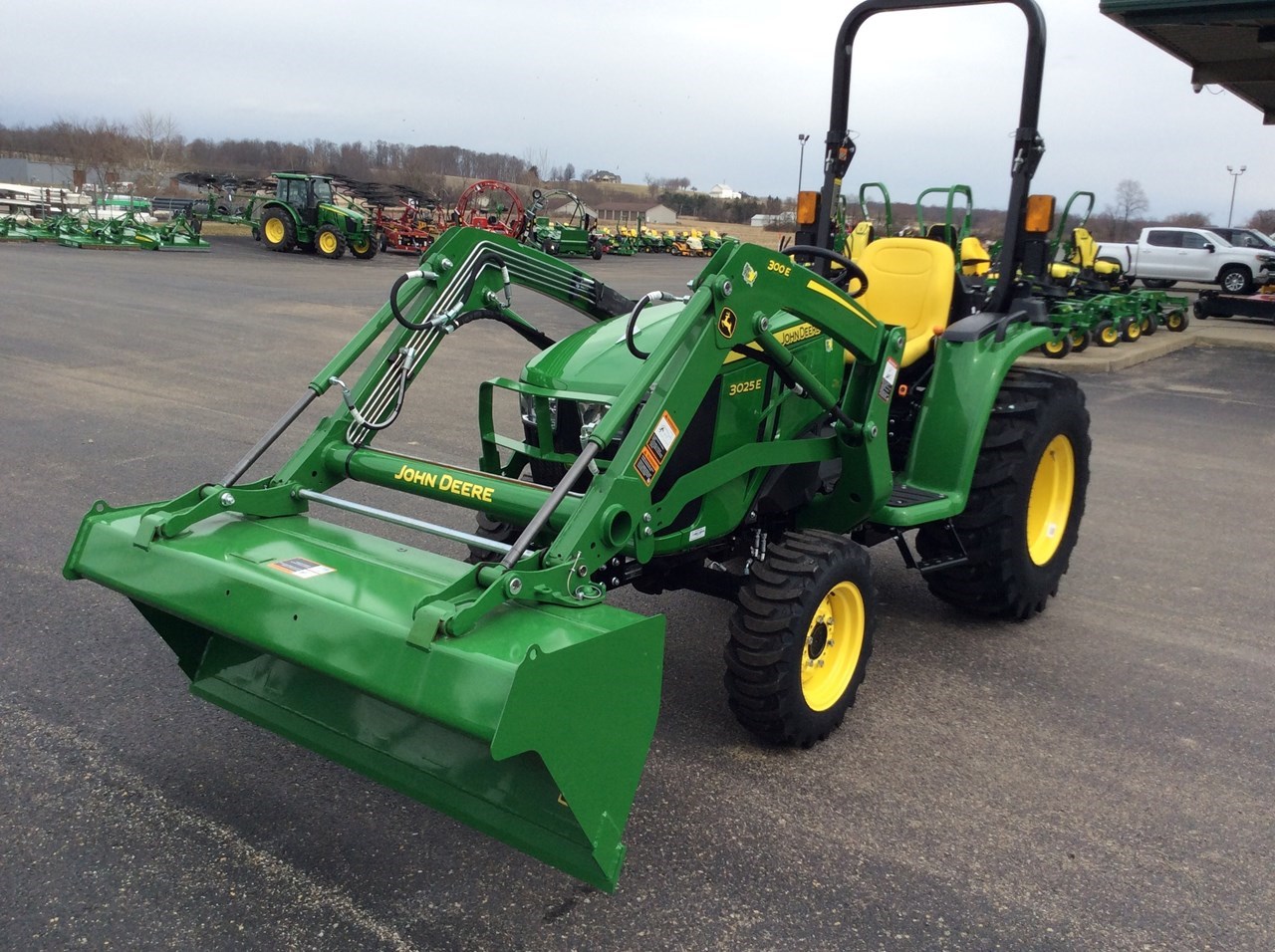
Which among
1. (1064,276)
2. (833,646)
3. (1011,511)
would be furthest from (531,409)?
(1064,276)

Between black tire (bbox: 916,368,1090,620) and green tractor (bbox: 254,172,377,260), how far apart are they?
2560 centimetres

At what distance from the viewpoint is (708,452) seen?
364 centimetres

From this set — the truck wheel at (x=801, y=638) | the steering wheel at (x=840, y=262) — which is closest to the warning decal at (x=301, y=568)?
the truck wheel at (x=801, y=638)

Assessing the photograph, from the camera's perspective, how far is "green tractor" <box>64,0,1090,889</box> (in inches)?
104

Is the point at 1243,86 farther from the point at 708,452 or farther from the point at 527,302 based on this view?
the point at 708,452

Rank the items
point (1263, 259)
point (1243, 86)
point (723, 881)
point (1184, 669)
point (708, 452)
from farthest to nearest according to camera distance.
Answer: point (1263, 259) < point (1243, 86) < point (1184, 669) < point (708, 452) < point (723, 881)

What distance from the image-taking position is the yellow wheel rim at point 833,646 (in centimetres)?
367

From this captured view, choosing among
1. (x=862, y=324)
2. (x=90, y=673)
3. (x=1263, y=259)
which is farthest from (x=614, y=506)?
(x=1263, y=259)

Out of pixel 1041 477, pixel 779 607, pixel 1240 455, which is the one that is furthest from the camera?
pixel 1240 455

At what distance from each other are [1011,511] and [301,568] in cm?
296

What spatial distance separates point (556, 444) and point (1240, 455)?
748cm

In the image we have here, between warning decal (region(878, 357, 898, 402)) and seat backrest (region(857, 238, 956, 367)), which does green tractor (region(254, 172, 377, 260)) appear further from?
warning decal (region(878, 357, 898, 402))

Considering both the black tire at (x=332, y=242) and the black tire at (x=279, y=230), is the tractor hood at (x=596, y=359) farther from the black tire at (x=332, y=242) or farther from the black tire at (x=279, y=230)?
the black tire at (x=279, y=230)

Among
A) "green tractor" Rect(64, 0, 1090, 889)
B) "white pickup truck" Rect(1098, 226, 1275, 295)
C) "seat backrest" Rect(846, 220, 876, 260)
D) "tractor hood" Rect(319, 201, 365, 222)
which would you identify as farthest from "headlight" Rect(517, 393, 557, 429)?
"tractor hood" Rect(319, 201, 365, 222)
